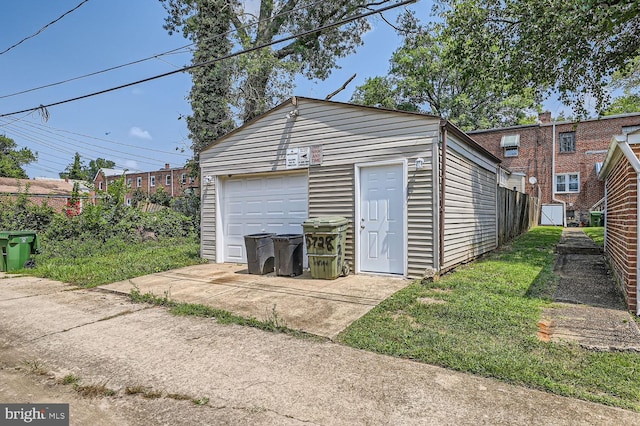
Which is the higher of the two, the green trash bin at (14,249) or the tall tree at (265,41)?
the tall tree at (265,41)

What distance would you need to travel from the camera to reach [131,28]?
9.43 metres

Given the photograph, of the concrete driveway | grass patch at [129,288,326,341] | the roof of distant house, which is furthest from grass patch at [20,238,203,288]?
the roof of distant house

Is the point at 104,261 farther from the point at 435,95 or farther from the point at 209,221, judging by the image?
the point at 435,95

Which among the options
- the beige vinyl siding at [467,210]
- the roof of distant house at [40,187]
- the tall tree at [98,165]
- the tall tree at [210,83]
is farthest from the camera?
the tall tree at [98,165]

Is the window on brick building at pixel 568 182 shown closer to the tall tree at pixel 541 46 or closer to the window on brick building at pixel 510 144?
the window on brick building at pixel 510 144

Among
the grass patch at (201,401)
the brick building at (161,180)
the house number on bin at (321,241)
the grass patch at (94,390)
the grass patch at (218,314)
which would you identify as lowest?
the grass patch at (94,390)

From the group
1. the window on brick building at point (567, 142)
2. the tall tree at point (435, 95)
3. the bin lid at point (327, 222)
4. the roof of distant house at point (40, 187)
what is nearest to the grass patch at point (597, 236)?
the bin lid at point (327, 222)

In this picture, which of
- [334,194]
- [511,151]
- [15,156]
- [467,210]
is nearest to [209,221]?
[334,194]

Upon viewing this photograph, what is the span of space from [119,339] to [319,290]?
2914 millimetres

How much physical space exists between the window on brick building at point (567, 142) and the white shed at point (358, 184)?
1634 cm

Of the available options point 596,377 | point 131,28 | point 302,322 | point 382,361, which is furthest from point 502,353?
point 131,28

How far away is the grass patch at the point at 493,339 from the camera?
2.84 metres

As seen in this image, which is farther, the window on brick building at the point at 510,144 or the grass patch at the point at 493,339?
the window on brick building at the point at 510,144

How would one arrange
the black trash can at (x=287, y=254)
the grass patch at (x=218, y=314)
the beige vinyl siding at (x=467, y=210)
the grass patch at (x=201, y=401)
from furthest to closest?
the black trash can at (x=287, y=254) → the beige vinyl siding at (x=467, y=210) → the grass patch at (x=218, y=314) → the grass patch at (x=201, y=401)
